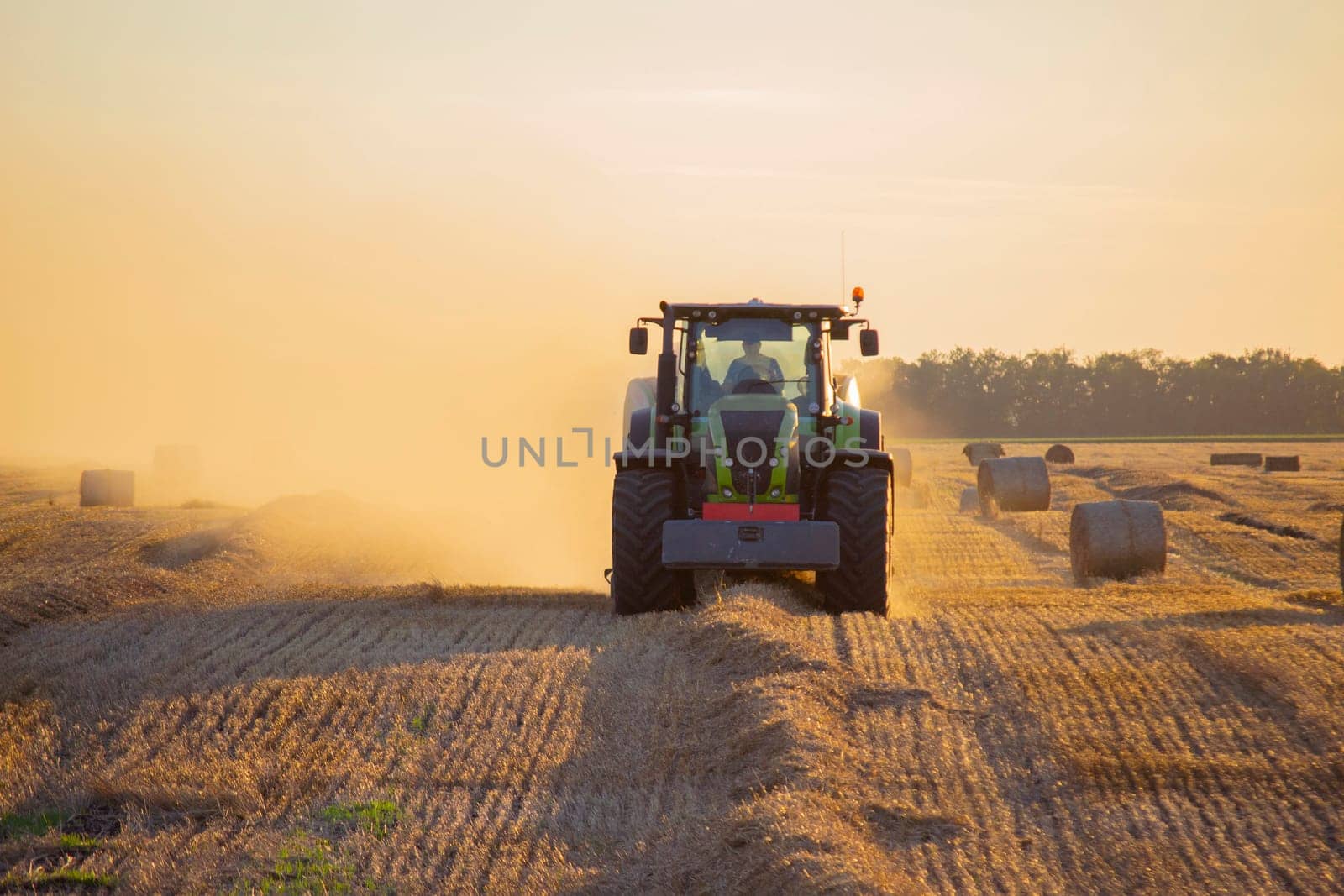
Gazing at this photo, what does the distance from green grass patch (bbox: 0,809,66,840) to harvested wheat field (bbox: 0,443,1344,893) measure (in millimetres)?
16

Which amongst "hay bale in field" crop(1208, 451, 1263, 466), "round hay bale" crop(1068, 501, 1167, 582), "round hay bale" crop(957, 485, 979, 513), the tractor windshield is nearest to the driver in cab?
the tractor windshield

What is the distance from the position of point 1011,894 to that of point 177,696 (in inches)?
186

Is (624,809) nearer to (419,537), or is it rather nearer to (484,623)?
(484,623)

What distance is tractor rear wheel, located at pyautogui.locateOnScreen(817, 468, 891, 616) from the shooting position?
9266 millimetres

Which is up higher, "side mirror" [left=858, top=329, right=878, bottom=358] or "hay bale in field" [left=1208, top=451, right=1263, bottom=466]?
"side mirror" [left=858, top=329, right=878, bottom=358]

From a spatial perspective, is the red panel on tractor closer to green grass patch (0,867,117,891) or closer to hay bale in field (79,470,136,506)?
green grass patch (0,867,117,891)

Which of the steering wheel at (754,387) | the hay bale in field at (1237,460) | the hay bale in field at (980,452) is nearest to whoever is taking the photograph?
the steering wheel at (754,387)

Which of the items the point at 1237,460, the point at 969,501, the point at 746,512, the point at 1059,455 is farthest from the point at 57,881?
the point at 1237,460

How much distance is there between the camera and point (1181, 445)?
50.4 m

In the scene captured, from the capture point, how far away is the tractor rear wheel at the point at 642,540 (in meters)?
9.35

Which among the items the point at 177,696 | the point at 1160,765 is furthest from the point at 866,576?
the point at 177,696

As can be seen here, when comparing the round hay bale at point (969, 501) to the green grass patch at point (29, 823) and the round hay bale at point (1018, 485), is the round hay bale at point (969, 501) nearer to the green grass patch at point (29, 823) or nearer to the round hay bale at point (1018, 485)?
the round hay bale at point (1018, 485)

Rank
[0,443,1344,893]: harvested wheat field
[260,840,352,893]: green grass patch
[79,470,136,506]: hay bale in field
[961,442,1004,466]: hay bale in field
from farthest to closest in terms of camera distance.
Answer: [961,442,1004,466]: hay bale in field
[79,470,136,506]: hay bale in field
[0,443,1344,893]: harvested wheat field
[260,840,352,893]: green grass patch

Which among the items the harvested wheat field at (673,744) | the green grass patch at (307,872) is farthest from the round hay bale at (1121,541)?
the green grass patch at (307,872)
